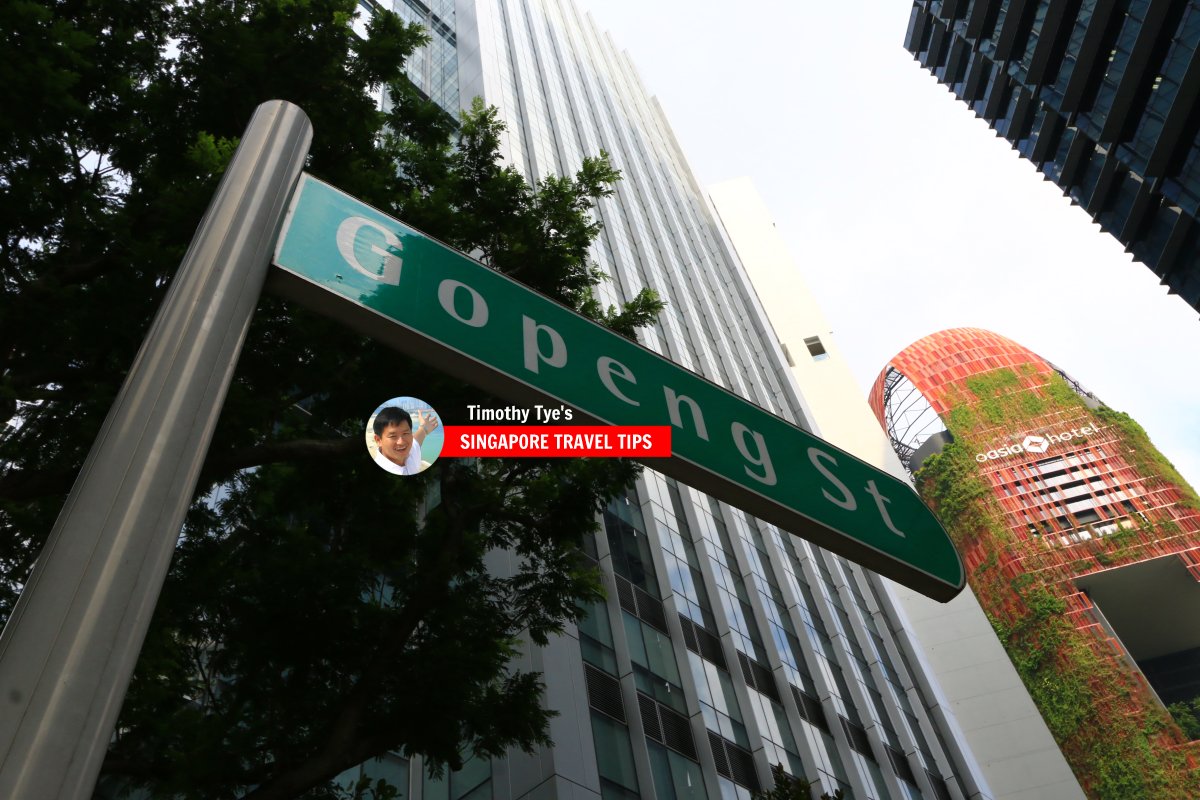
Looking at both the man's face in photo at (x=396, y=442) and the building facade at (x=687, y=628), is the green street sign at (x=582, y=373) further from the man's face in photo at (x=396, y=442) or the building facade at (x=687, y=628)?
the building facade at (x=687, y=628)

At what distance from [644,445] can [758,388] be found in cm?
4132

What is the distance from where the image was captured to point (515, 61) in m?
43.9

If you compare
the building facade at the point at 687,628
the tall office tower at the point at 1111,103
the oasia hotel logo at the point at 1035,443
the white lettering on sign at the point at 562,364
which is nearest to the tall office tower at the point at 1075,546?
the oasia hotel logo at the point at 1035,443

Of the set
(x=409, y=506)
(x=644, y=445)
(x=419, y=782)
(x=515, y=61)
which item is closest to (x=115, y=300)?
(x=409, y=506)

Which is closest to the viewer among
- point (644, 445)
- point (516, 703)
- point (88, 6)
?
point (644, 445)

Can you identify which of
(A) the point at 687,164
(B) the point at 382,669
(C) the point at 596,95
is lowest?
(B) the point at 382,669

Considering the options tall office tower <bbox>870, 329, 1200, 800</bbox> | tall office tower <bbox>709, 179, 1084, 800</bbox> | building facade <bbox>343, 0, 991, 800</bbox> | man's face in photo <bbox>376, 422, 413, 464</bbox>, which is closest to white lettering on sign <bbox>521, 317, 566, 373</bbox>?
man's face in photo <bbox>376, 422, 413, 464</bbox>

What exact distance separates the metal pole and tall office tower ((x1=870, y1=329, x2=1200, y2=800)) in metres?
60.1

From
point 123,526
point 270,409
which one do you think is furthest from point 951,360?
point 123,526

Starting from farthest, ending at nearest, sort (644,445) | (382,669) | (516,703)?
(516,703)
(382,669)
(644,445)

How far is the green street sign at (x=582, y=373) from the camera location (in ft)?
6.11

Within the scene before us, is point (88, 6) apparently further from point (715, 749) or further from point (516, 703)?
point (715, 749)

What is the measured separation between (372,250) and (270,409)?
18.7 feet

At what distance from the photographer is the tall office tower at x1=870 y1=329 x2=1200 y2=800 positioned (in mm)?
49562
